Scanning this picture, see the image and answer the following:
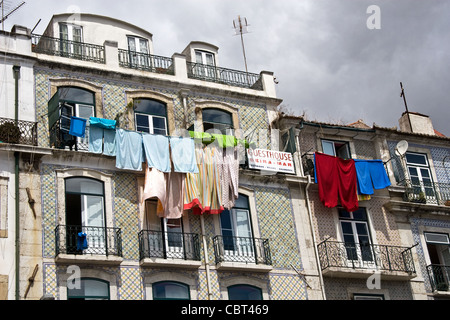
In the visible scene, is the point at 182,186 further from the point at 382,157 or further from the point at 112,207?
the point at 382,157

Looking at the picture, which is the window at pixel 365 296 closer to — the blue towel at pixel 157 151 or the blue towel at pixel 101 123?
the blue towel at pixel 157 151

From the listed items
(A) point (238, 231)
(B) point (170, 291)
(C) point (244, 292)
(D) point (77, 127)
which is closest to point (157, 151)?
(D) point (77, 127)

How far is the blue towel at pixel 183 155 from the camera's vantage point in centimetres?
2436

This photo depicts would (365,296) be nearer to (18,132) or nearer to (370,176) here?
(370,176)

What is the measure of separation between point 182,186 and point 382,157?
8.55 meters

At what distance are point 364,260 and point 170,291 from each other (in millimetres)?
6889

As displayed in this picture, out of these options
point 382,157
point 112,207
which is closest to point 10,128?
point 112,207

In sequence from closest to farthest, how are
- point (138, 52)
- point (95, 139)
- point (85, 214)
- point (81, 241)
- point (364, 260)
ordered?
point (81, 241)
point (85, 214)
point (95, 139)
point (364, 260)
point (138, 52)

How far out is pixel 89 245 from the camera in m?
22.5

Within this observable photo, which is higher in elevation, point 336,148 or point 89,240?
point 336,148

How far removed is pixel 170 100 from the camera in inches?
1038

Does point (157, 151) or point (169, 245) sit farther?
point (157, 151)

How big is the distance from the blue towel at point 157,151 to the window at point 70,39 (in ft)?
12.6

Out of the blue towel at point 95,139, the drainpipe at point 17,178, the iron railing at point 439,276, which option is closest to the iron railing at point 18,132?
the drainpipe at point 17,178
